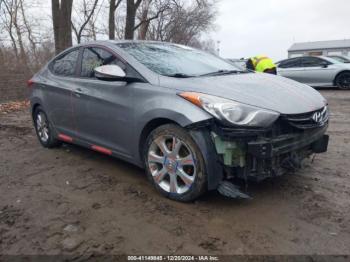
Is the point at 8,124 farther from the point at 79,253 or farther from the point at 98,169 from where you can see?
the point at 79,253

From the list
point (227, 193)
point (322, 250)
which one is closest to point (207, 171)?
point (227, 193)

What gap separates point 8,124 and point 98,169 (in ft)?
14.7

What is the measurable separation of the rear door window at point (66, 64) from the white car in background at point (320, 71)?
10719 mm

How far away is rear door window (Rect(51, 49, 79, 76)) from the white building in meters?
50.7

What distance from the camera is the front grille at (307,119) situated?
3281mm

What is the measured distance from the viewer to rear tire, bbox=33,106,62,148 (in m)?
5.59

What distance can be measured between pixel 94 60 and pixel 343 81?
11.1m

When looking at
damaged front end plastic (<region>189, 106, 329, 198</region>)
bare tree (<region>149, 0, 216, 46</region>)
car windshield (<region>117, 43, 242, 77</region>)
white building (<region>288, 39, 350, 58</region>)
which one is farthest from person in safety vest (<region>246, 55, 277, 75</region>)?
white building (<region>288, 39, 350, 58</region>)

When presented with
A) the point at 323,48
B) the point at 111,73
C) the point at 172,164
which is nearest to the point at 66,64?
the point at 111,73

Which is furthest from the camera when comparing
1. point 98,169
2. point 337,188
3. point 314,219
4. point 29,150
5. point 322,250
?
point 29,150

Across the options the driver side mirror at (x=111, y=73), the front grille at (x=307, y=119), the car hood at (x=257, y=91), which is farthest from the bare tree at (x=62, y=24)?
the front grille at (x=307, y=119)

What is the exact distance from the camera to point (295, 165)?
3.46 metres

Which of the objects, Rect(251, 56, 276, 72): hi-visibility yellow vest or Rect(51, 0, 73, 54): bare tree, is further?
Rect(51, 0, 73, 54): bare tree

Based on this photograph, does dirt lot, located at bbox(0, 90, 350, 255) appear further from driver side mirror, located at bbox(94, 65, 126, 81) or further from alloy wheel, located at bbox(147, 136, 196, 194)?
driver side mirror, located at bbox(94, 65, 126, 81)
